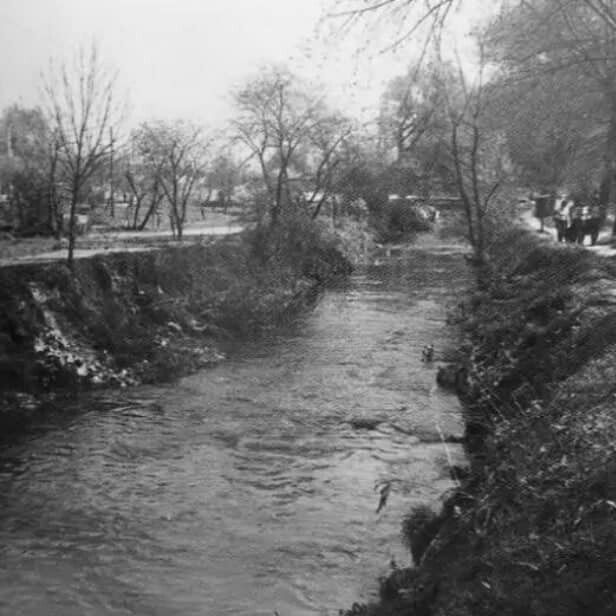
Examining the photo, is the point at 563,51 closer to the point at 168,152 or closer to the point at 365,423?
the point at 365,423

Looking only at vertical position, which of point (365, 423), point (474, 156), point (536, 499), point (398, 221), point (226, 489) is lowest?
point (226, 489)

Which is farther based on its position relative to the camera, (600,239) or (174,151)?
(174,151)

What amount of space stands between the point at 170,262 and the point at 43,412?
10.3 meters

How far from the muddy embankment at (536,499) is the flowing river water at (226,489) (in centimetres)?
81

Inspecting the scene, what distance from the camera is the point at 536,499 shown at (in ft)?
17.8

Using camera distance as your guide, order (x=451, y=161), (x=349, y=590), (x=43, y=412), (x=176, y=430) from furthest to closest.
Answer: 1. (x=451, y=161)
2. (x=43, y=412)
3. (x=176, y=430)
4. (x=349, y=590)

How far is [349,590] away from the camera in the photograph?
6770 mm

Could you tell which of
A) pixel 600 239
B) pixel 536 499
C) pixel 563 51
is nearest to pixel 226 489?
pixel 536 499

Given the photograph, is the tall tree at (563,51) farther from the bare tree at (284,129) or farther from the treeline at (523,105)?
the bare tree at (284,129)

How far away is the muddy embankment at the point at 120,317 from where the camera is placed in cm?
1477

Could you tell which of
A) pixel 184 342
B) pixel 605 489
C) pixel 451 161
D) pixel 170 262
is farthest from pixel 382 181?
pixel 605 489

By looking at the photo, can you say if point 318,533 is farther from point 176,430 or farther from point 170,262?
point 170,262

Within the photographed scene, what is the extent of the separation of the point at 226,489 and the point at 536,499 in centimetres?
502

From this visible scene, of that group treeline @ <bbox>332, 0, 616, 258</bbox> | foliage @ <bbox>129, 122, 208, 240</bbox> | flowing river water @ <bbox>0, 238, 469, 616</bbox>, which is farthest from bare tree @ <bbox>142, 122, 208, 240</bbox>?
flowing river water @ <bbox>0, 238, 469, 616</bbox>
